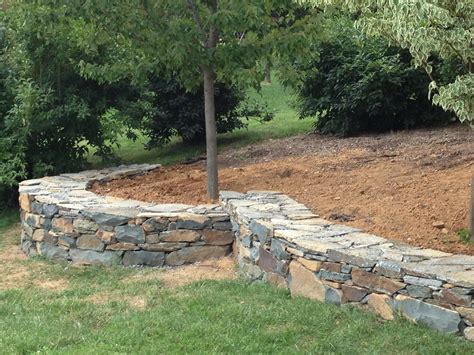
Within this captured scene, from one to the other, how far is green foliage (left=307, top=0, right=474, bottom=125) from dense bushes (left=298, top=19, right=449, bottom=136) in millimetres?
4864

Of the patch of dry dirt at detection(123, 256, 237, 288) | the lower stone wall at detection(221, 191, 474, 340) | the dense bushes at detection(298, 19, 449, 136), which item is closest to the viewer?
the lower stone wall at detection(221, 191, 474, 340)

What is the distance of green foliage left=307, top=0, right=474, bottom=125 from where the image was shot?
4132mm

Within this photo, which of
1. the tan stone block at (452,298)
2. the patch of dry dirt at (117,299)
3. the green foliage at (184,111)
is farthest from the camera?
the green foliage at (184,111)

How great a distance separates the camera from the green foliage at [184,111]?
34.8 ft

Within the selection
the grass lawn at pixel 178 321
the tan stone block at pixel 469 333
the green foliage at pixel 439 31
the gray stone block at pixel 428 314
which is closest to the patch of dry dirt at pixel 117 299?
the grass lawn at pixel 178 321

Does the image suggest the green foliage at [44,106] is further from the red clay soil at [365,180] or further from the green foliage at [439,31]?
the green foliage at [439,31]

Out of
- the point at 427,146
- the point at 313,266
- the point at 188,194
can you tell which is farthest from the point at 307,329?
the point at 427,146

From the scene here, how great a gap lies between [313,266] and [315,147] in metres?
4.92

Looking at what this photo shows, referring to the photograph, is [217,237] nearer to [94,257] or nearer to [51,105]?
[94,257]

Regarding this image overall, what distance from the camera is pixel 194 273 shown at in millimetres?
5691

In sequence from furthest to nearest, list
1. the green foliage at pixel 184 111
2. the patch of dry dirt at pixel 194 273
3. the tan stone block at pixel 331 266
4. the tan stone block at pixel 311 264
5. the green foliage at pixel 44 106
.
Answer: the green foliage at pixel 184 111, the green foliage at pixel 44 106, the patch of dry dirt at pixel 194 273, the tan stone block at pixel 311 264, the tan stone block at pixel 331 266

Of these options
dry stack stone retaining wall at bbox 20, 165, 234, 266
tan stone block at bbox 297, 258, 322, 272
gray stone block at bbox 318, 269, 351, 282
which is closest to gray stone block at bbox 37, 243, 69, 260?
dry stack stone retaining wall at bbox 20, 165, 234, 266

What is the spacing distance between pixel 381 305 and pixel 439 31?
1.78 m

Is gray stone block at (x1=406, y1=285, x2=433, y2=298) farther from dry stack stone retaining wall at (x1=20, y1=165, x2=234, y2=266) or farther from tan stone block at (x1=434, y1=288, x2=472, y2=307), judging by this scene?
dry stack stone retaining wall at (x1=20, y1=165, x2=234, y2=266)
